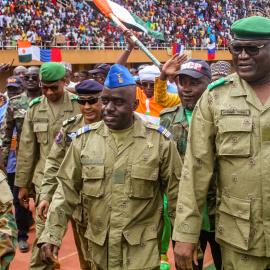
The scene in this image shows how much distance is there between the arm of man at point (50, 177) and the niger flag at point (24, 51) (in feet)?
45.9

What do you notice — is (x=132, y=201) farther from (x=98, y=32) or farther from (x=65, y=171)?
(x=98, y=32)

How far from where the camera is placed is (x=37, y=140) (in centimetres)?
467

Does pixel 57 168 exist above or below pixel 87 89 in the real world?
below

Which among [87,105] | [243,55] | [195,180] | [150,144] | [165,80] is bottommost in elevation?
[195,180]

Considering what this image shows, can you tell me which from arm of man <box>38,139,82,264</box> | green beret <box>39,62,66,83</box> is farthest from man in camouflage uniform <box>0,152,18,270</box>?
green beret <box>39,62,66,83</box>

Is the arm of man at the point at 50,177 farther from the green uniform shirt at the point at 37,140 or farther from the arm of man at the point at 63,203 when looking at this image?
the green uniform shirt at the point at 37,140

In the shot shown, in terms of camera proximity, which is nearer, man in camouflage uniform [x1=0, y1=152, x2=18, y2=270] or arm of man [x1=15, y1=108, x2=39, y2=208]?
man in camouflage uniform [x1=0, y1=152, x2=18, y2=270]

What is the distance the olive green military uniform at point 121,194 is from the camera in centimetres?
296

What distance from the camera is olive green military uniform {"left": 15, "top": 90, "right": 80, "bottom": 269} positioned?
4.55 metres

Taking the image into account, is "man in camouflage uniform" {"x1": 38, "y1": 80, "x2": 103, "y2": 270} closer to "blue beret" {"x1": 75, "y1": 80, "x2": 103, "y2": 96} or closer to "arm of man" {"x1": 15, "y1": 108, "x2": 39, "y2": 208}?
"blue beret" {"x1": 75, "y1": 80, "x2": 103, "y2": 96}

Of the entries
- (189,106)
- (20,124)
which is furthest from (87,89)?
(20,124)

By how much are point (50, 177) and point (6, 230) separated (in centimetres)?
108

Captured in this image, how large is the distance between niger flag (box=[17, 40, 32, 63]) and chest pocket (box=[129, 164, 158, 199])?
49.7 feet

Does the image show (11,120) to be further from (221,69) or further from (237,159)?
(237,159)
